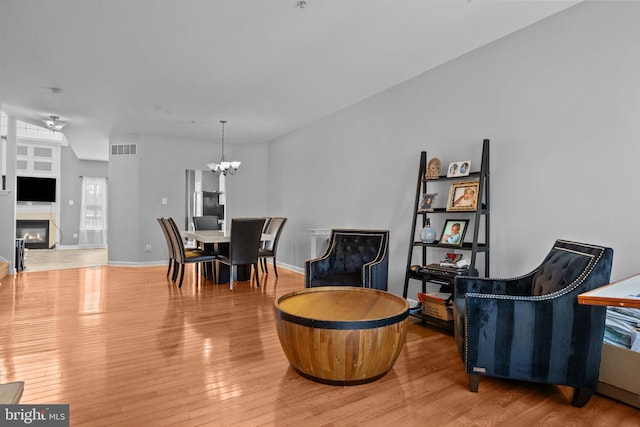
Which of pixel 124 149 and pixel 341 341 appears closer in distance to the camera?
pixel 341 341

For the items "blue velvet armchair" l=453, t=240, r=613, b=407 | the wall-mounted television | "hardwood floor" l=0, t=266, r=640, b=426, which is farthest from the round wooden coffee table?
the wall-mounted television

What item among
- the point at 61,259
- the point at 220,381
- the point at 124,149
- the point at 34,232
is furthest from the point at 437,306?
the point at 34,232

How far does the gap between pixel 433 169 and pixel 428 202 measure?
351 mm

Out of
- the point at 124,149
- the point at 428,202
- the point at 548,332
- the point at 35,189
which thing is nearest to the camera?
the point at 548,332

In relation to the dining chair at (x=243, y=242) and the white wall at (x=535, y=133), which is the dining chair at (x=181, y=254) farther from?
the white wall at (x=535, y=133)

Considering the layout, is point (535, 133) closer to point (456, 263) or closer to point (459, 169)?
point (459, 169)

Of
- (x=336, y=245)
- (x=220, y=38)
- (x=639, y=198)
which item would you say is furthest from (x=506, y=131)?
(x=220, y=38)

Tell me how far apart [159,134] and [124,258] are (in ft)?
8.66

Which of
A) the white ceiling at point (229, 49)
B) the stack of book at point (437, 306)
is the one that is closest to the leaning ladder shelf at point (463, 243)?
the stack of book at point (437, 306)

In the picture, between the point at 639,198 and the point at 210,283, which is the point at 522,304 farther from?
the point at 210,283

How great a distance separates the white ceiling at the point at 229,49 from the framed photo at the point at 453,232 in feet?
5.58

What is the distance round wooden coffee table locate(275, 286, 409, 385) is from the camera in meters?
2.19

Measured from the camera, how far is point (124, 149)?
7.59 metres

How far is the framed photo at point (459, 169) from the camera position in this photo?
3.51 meters
